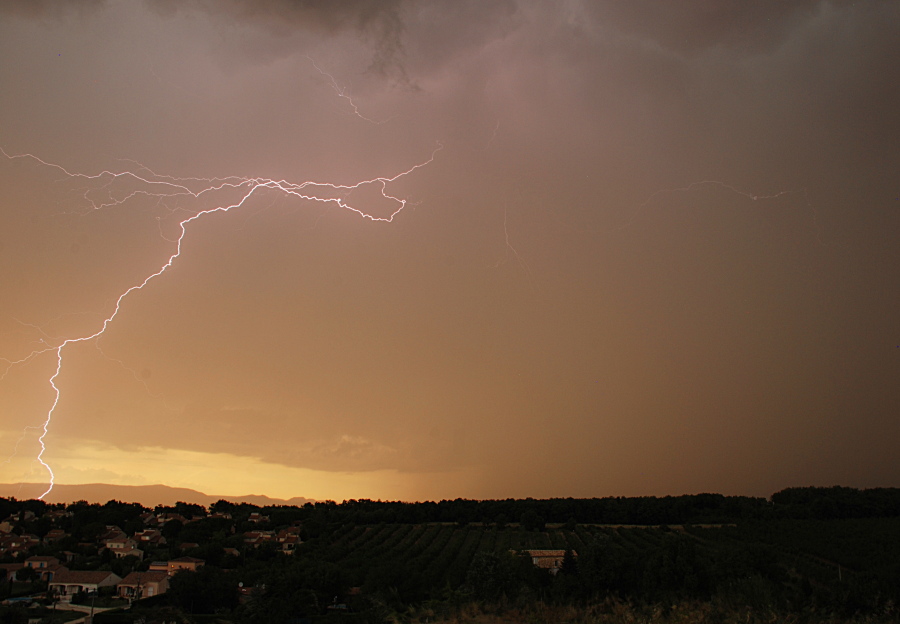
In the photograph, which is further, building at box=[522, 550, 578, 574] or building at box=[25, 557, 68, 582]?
building at box=[522, 550, 578, 574]

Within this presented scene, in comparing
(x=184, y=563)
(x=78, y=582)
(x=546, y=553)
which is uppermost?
(x=546, y=553)

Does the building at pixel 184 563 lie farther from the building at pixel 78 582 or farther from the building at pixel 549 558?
the building at pixel 549 558

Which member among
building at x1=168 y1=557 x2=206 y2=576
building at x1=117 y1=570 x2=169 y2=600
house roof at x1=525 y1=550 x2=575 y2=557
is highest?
house roof at x1=525 y1=550 x2=575 y2=557

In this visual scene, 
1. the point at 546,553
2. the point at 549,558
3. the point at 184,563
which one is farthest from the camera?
the point at 546,553

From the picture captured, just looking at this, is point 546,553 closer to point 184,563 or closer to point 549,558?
point 549,558

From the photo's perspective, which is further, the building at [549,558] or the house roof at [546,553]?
the house roof at [546,553]

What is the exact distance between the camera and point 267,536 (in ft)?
151

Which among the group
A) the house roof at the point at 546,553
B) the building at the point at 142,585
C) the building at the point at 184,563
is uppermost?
the house roof at the point at 546,553

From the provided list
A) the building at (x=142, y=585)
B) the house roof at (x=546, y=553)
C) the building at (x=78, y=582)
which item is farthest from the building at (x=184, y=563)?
the house roof at (x=546, y=553)

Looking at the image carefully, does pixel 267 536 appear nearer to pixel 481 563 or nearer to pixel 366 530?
pixel 366 530

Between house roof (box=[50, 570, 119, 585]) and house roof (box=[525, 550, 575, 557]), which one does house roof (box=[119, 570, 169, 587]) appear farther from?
house roof (box=[525, 550, 575, 557])

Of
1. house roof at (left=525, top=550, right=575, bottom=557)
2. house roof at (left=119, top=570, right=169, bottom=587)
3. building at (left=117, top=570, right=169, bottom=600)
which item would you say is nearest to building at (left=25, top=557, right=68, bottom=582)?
house roof at (left=119, top=570, right=169, bottom=587)

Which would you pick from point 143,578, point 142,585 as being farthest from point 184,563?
point 142,585

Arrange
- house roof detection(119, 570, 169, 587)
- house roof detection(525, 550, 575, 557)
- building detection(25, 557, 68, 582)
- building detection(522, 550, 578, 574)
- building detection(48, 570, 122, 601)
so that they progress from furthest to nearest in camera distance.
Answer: house roof detection(525, 550, 575, 557) → building detection(522, 550, 578, 574) → building detection(25, 557, 68, 582) → house roof detection(119, 570, 169, 587) → building detection(48, 570, 122, 601)
